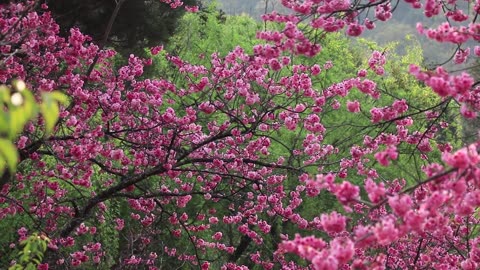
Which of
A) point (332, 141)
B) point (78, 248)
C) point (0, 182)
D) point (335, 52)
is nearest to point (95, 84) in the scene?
point (0, 182)

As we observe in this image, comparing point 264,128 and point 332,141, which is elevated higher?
point 332,141

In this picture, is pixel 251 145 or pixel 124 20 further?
pixel 124 20

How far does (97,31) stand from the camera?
9891 millimetres

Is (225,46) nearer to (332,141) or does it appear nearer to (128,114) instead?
(332,141)

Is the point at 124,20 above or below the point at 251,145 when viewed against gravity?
above

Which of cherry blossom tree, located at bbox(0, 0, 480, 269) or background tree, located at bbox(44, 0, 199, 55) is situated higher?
background tree, located at bbox(44, 0, 199, 55)

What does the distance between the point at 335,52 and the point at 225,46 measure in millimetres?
3464

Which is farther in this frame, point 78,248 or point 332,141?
point 332,141

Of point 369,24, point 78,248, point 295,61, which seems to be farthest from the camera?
point 295,61

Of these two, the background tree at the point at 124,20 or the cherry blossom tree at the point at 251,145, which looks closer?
the cherry blossom tree at the point at 251,145

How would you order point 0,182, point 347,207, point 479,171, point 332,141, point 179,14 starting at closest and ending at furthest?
point 479,171, point 347,207, point 0,182, point 179,14, point 332,141

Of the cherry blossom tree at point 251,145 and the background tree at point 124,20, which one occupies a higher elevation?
the background tree at point 124,20

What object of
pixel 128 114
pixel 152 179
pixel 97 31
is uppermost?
pixel 97 31

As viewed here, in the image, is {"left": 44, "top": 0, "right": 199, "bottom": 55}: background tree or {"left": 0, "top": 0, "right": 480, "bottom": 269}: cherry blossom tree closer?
{"left": 0, "top": 0, "right": 480, "bottom": 269}: cherry blossom tree
